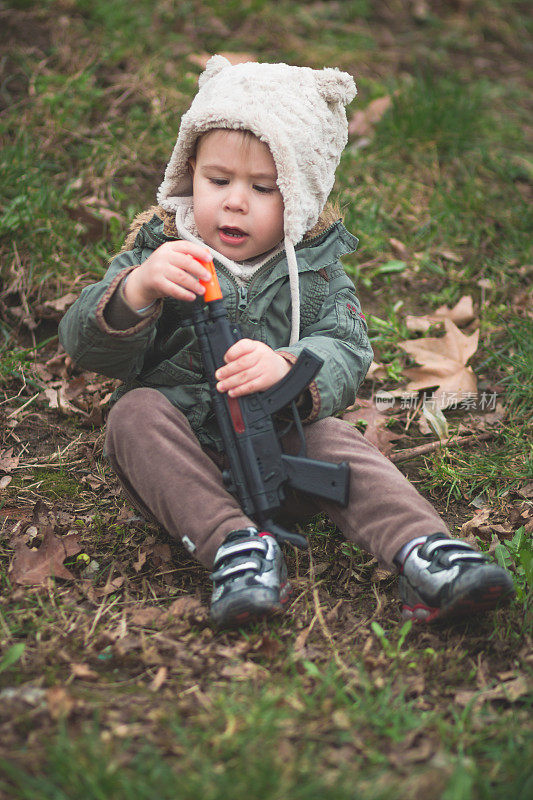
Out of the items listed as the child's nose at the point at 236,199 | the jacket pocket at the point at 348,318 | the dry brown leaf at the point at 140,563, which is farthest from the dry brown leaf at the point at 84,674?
the child's nose at the point at 236,199

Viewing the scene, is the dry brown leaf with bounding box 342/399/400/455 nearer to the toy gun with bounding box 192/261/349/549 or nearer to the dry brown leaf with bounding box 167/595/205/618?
the toy gun with bounding box 192/261/349/549

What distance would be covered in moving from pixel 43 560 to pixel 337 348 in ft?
4.28

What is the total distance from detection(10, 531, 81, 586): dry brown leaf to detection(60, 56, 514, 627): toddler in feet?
0.98

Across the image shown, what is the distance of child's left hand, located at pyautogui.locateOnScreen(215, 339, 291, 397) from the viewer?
256 centimetres

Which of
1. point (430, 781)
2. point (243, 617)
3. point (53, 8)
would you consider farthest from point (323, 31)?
point (430, 781)

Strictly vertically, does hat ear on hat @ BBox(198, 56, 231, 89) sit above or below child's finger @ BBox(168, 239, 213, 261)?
above

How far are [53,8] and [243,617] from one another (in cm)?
479

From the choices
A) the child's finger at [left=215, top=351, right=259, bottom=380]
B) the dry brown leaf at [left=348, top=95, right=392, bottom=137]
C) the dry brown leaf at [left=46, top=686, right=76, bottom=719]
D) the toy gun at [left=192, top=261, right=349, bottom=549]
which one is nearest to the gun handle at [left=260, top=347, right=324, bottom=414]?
the toy gun at [left=192, top=261, right=349, bottom=549]

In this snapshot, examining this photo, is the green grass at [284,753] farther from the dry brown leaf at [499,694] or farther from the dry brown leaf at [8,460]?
the dry brown leaf at [8,460]

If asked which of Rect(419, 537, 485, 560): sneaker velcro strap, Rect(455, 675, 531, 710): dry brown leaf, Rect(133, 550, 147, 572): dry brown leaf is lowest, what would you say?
Rect(133, 550, 147, 572): dry brown leaf

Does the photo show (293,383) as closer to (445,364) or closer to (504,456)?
(504,456)

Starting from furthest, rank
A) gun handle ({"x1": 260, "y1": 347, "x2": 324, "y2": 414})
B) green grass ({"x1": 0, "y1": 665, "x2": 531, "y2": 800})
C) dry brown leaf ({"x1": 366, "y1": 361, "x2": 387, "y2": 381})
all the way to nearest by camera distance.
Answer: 1. dry brown leaf ({"x1": 366, "y1": 361, "x2": 387, "y2": 381})
2. gun handle ({"x1": 260, "y1": 347, "x2": 324, "y2": 414})
3. green grass ({"x1": 0, "y1": 665, "x2": 531, "y2": 800})

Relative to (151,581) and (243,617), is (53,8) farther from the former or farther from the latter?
(243,617)

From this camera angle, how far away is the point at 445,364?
12.5ft
